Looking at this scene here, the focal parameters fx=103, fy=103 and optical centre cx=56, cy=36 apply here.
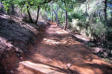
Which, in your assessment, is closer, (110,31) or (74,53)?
(74,53)

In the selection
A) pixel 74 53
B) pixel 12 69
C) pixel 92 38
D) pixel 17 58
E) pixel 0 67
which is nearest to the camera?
pixel 0 67

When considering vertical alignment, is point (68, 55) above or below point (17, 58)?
below

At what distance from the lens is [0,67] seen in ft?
9.19

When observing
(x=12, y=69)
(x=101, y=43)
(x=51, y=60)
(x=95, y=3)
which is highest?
(x=95, y=3)

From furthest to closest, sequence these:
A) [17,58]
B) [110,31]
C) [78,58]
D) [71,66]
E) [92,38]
→ [92,38] < [110,31] < [78,58] < [71,66] < [17,58]

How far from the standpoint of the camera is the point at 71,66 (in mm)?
3986

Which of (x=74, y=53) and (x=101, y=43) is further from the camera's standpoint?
(x=101, y=43)

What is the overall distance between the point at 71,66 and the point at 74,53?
4.47ft

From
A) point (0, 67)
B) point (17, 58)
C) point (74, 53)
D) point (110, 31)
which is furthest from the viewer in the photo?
point (110, 31)

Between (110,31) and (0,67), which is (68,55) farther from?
(110,31)

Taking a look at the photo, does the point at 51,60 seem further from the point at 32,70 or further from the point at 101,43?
the point at 101,43

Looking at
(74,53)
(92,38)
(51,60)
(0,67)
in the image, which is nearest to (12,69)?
(0,67)

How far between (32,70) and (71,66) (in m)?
1.62

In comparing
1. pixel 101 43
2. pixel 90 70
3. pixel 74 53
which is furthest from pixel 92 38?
pixel 90 70
